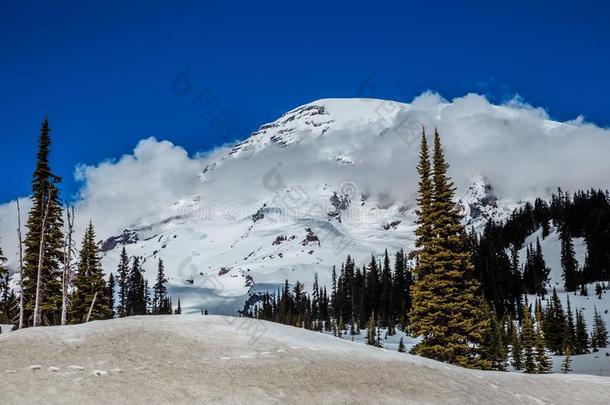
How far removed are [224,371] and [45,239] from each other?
105ft

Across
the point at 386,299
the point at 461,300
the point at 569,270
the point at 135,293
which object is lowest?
the point at 386,299

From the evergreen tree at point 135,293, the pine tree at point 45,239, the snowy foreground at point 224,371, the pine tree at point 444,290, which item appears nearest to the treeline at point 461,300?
the pine tree at point 444,290

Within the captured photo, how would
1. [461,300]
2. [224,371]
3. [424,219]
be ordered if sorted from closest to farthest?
[224,371], [461,300], [424,219]

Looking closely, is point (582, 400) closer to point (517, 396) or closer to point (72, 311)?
point (517, 396)

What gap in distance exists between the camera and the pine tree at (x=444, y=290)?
101 ft

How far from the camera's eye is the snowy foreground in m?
10.5

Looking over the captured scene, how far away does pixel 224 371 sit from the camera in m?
11.9

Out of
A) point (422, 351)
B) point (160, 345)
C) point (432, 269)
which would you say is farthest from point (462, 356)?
point (160, 345)

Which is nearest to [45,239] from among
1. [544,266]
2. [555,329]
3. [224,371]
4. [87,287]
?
[87,287]

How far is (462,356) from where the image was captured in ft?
99.7

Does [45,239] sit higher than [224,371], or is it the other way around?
[45,239]

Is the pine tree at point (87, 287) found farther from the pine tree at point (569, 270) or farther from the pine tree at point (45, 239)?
the pine tree at point (569, 270)

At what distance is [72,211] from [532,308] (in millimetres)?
136452

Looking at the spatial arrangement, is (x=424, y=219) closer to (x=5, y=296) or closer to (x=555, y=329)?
(x=5, y=296)
